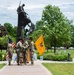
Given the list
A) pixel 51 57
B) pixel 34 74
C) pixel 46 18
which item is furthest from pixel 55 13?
pixel 34 74

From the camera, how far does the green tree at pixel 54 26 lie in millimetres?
68250

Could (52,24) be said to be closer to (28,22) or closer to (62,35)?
(62,35)

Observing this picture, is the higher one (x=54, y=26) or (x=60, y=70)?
(x=54, y=26)

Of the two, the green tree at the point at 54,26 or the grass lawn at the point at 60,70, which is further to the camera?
the green tree at the point at 54,26

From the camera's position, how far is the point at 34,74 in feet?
55.8

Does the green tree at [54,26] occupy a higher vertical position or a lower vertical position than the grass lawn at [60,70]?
higher

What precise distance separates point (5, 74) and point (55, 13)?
2097 inches

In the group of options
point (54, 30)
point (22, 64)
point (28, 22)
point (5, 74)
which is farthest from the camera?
point (54, 30)

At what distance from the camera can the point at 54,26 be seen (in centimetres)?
6938

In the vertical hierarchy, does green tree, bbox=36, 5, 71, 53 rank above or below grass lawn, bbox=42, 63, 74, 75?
above

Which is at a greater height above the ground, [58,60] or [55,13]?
[55,13]

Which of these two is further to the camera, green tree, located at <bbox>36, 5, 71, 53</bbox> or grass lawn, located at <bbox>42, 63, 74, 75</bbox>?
green tree, located at <bbox>36, 5, 71, 53</bbox>

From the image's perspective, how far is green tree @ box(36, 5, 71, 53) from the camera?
68250mm

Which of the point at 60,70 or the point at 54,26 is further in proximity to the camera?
the point at 54,26
